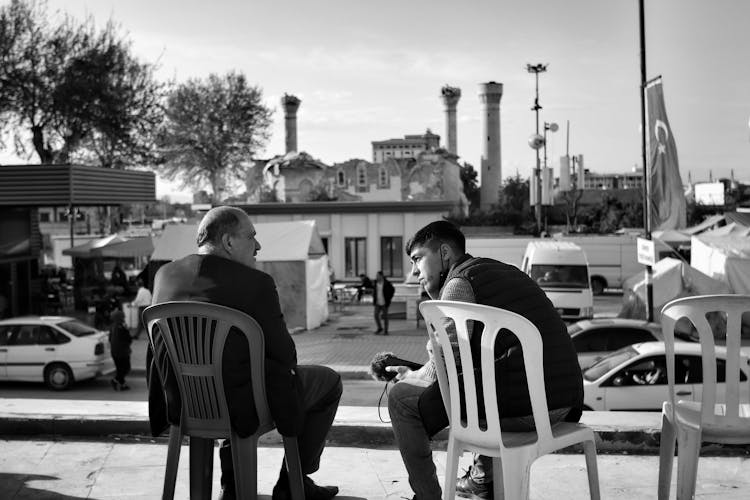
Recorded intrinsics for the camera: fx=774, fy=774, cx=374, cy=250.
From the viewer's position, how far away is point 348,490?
12.5 feet

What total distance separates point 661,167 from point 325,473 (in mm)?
11370

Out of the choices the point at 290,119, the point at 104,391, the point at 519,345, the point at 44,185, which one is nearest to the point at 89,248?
the point at 44,185

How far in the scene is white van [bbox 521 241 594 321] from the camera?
22297mm

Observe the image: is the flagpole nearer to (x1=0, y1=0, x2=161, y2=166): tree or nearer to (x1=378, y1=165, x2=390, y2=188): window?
(x1=0, y1=0, x2=161, y2=166): tree

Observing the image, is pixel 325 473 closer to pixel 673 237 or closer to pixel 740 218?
pixel 740 218

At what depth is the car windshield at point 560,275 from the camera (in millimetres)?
22766

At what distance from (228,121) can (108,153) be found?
71.1 feet

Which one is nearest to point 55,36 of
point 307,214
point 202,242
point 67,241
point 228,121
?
point 307,214

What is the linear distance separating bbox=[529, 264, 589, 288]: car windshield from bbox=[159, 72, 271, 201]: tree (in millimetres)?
37384

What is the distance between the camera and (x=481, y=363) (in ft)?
9.13

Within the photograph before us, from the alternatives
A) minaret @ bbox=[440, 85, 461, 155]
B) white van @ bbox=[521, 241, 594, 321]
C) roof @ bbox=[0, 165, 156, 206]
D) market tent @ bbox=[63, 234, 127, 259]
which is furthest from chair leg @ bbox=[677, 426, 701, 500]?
minaret @ bbox=[440, 85, 461, 155]

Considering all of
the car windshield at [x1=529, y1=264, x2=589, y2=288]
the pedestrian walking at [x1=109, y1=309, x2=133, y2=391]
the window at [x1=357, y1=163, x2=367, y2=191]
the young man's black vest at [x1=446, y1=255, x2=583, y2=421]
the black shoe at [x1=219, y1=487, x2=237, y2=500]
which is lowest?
the pedestrian walking at [x1=109, y1=309, x2=133, y2=391]

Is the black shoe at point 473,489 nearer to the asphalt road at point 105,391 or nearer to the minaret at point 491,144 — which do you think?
the asphalt road at point 105,391

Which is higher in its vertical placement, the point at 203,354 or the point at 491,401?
the point at 203,354
